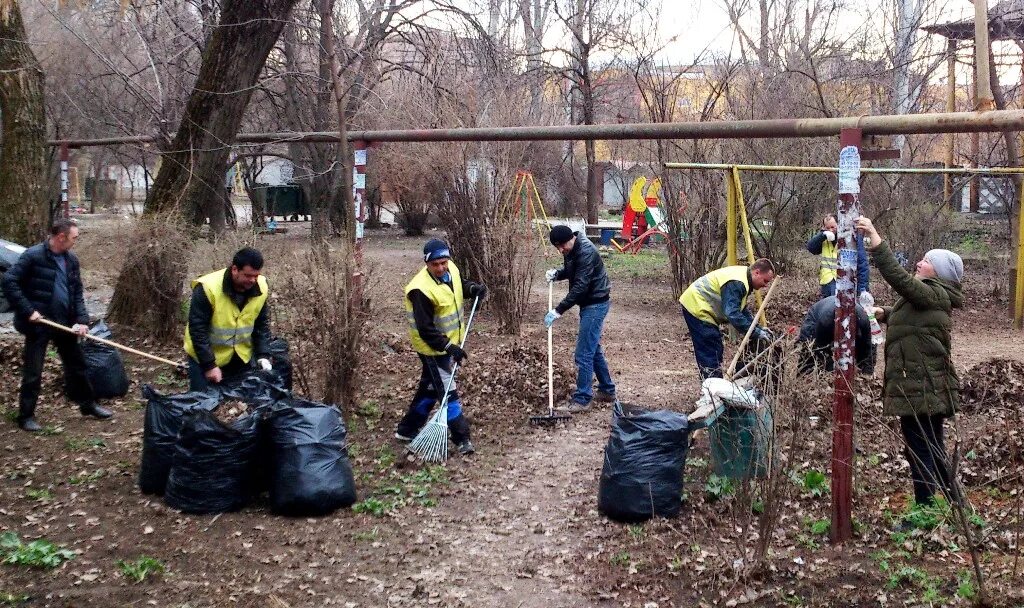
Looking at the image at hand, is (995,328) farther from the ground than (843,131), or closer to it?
closer to it

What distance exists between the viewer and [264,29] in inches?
360

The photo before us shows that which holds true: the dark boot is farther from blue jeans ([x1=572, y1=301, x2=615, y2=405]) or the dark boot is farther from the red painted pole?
blue jeans ([x1=572, y1=301, x2=615, y2=405])

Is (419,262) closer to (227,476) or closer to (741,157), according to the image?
(741,157)

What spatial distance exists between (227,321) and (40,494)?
1.42m

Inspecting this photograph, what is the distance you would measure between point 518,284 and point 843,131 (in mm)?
6025

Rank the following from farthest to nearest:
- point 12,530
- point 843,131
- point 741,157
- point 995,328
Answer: point 741,157, point 995,328, point 12,530, point 843,131

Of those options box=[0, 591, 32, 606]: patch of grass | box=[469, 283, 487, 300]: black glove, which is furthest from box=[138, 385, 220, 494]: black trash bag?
box=[469, 283, 487, 300]: black glove

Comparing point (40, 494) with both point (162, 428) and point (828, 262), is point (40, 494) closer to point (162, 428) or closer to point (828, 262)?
point (162, 428)

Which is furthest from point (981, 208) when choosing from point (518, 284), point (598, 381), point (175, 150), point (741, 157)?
point (175, 150)

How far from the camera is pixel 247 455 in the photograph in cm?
507

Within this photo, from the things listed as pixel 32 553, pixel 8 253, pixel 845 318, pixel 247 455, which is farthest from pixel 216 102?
pixel 845 318

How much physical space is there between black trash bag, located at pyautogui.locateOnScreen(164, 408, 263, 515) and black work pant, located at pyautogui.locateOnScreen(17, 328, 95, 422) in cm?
224

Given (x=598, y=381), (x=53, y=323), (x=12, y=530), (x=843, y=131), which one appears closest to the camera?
(x=843, y=131)

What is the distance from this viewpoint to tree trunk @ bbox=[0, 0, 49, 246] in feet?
33.2
